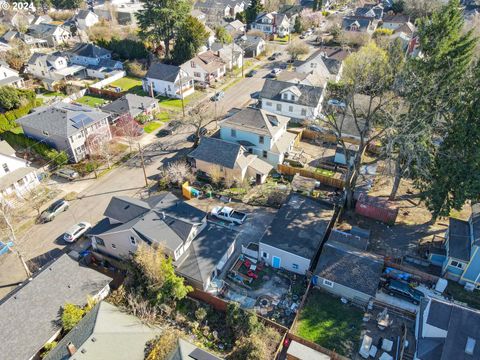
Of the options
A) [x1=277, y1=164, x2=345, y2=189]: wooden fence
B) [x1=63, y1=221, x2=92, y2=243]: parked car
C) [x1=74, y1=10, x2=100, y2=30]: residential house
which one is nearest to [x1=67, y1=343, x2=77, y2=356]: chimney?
[x1=63, y1=221, x2=92, y2=243]: parked car

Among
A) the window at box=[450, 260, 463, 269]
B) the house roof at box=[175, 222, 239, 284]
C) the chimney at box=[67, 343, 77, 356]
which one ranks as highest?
the chimney at box=[67, 343, 77, 356]

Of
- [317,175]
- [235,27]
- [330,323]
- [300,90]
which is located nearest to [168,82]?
[300,90]

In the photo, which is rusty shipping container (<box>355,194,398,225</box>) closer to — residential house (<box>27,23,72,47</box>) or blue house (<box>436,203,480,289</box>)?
blue house (<box>436,203,480,289</box>)

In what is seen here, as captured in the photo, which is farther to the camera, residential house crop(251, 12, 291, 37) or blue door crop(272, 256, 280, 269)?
residential house crop(251, 12, 291, 37)

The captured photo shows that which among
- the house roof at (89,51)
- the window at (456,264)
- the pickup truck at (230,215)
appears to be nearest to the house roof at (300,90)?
the pickup truck at (230,215)

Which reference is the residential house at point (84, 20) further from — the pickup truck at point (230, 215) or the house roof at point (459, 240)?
the house roof at point (459, 240)
